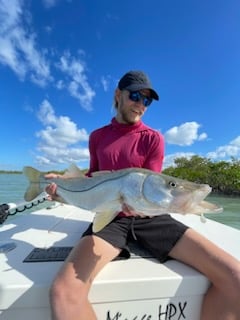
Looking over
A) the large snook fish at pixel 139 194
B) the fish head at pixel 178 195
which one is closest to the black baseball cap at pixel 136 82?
the large snook fish at pixel 139 194

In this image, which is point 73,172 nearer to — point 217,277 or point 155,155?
point 155,155

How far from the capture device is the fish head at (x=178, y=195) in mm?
1759

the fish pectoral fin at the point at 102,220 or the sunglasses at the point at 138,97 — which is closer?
the fish pectoral fin at the point at 102,220

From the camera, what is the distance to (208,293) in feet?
6.55

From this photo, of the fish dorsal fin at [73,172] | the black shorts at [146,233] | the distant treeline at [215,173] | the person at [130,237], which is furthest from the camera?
the distant treeline at [215,173]

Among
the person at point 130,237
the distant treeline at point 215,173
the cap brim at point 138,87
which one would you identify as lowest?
the person at point 130,237

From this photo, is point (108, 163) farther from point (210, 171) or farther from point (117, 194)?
point (210, 171)

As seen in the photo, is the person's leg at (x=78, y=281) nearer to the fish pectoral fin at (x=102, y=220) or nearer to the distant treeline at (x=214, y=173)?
the fish pectoral fin at (x=102, y=220)

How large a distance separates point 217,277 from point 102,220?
83 cm

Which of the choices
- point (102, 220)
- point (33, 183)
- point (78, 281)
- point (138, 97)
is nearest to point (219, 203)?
point (138, 97)

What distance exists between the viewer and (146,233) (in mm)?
2328

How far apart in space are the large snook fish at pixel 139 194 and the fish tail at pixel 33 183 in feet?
1.89

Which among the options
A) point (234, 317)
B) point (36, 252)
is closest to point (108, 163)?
point (36, 252)

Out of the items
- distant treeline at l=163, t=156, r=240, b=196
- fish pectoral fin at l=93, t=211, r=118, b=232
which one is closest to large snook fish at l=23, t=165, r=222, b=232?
fish pectoral fin at l=93, t=211, r=118, b=232
